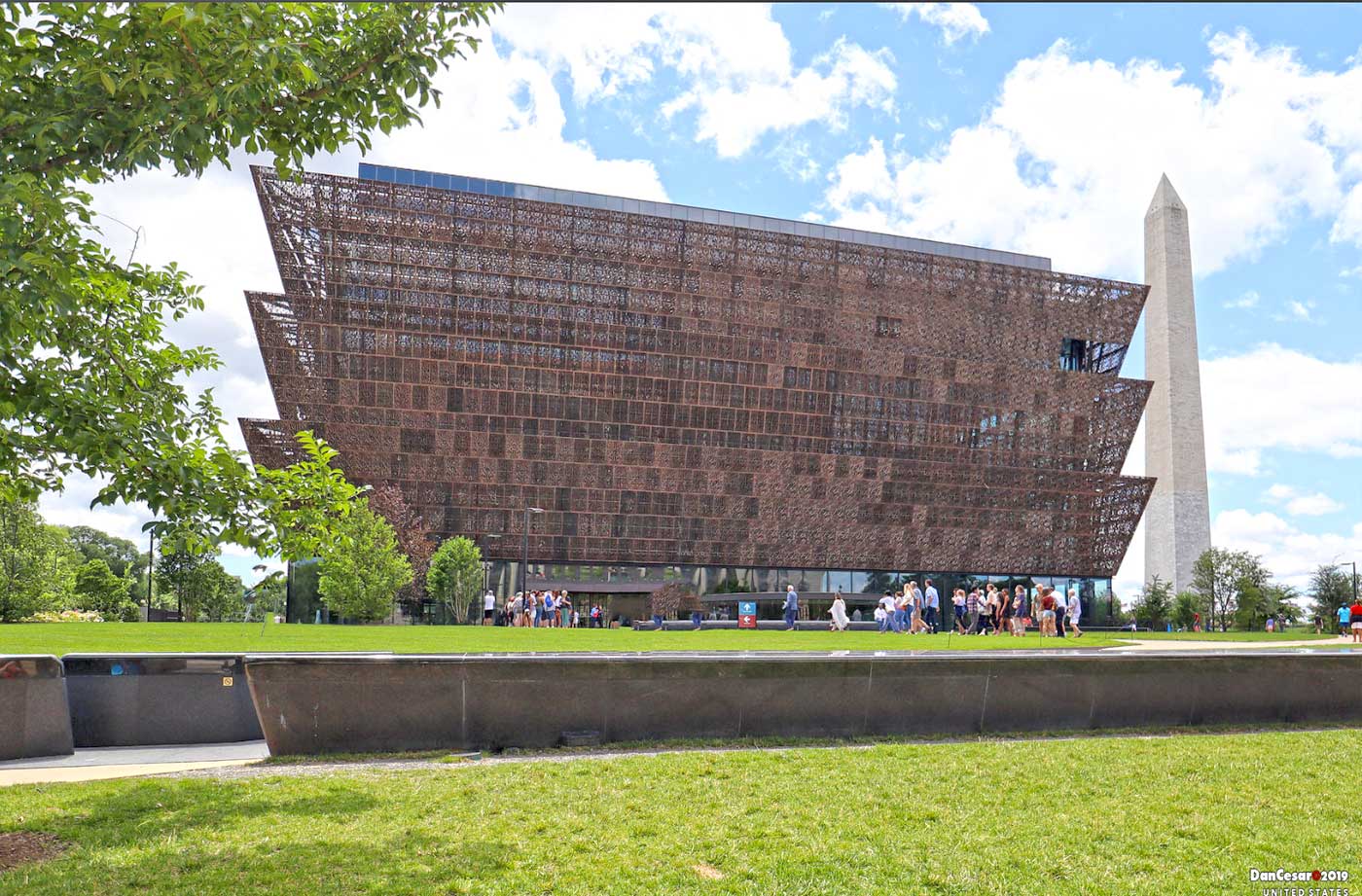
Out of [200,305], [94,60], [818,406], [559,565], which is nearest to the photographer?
[94,60]

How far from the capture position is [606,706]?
35.0 ft

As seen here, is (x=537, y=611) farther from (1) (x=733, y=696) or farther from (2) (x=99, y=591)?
(2) (x=99, y=591)

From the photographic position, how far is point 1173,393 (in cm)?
7538

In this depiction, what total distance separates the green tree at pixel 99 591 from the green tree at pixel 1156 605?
7389cm

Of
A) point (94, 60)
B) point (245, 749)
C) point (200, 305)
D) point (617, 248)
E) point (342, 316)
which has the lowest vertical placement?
point (245, 749)

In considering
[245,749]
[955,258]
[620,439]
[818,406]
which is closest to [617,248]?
[620,439]

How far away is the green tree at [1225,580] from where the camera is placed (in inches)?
2795

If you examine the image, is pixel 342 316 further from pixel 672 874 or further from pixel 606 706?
pixel 672 874

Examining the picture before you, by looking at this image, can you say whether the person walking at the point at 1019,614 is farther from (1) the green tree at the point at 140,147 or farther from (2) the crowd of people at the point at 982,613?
(1) the green tree at the point at 140,147

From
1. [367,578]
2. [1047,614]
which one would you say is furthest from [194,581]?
[1047,614]

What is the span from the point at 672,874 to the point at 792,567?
71.0 m

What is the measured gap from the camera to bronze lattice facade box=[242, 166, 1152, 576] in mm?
67938

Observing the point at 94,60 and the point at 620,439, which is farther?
the point at 620,439

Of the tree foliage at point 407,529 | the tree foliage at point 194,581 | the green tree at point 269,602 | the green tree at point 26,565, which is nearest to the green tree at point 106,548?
the green tree at point 269,602
